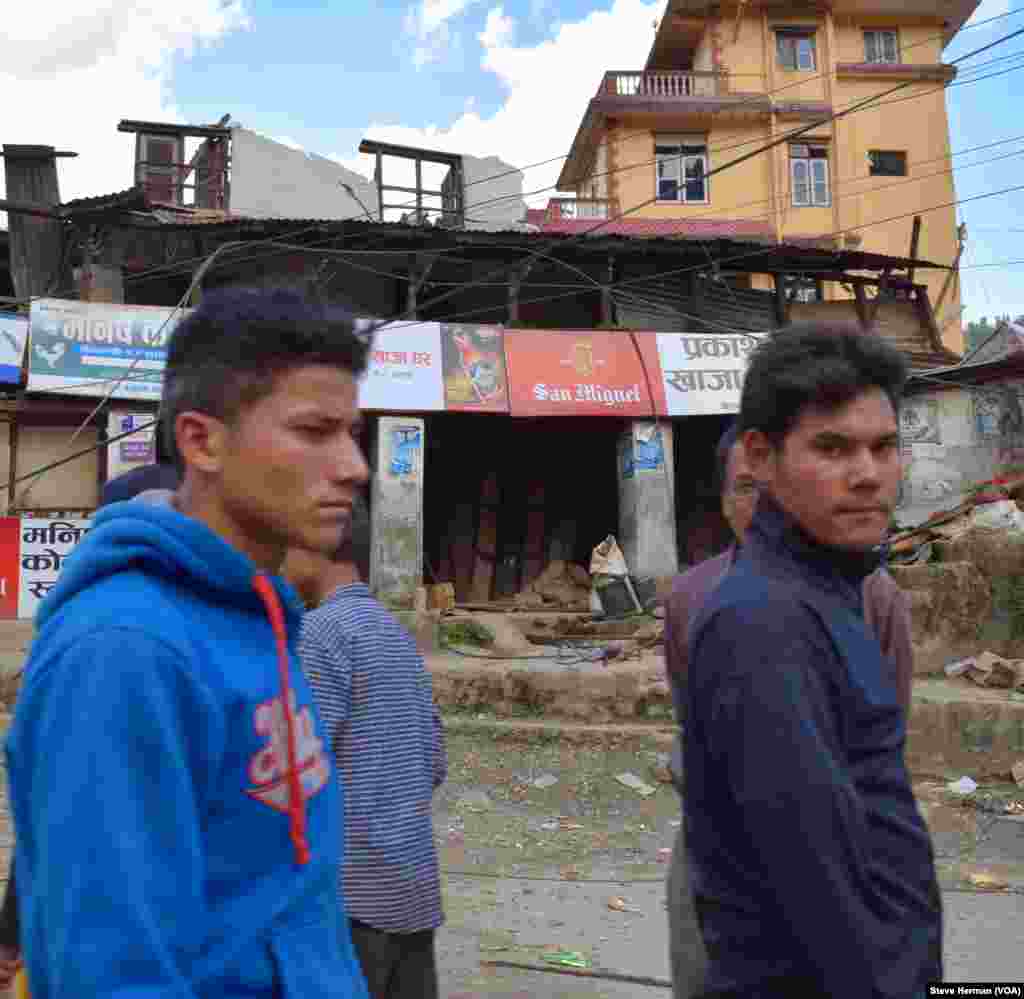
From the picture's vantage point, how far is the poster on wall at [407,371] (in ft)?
41.2

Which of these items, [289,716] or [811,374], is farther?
[811,374]

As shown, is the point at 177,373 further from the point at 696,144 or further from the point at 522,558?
the point at 696,144

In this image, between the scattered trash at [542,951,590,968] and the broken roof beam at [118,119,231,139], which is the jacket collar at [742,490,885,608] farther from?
the broken roof beam at [118,119,231,139]

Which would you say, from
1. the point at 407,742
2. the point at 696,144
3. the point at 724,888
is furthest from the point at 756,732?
the point at 696,144

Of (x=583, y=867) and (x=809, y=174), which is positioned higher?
(x=809, y=174)

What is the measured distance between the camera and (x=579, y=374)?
525 inches

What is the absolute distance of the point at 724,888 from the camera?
141cm

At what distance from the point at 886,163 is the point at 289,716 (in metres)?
25.9

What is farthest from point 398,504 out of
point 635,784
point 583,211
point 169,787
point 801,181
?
point 801,181

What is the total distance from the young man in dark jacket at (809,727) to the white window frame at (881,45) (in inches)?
1031

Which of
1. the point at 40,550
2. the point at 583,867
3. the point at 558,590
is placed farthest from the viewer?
the point at 558,590

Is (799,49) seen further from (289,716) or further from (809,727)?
(289,716)

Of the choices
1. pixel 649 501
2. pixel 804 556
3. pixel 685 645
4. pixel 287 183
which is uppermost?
pixel 287 183

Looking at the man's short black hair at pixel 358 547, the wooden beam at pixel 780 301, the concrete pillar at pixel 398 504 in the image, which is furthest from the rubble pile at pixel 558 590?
the man's short black hair at pixel 358 547
